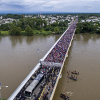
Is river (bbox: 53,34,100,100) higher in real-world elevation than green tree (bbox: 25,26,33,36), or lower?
lower

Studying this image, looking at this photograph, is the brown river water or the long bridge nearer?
the long bridge

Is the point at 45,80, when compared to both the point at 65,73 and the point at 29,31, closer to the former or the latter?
the point at 65,73

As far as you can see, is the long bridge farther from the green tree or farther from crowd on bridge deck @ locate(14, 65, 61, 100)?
the green tree

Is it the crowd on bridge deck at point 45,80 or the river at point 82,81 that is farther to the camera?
the river at point 82,81

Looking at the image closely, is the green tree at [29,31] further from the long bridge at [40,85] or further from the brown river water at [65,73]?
the long bridge at [40,85]

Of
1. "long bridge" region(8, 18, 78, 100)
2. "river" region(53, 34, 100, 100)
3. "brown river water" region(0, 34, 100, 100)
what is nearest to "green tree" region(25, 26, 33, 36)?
"brown river water" region(0, 34, 100, 100)

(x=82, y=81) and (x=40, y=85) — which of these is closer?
(x=40, y=85)

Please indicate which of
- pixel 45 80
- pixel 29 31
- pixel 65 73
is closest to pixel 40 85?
pixel 45 80

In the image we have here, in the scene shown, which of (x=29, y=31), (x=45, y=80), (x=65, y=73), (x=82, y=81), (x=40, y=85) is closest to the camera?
(x=40, y=85)

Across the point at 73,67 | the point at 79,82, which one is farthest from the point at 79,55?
the point at 79,82

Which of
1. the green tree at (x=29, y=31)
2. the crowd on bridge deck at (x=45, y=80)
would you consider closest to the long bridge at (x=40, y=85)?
the crowd on bridge deck at (x=45, y=80)

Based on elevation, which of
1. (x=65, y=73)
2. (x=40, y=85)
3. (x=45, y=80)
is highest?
(x=45, y=80)
